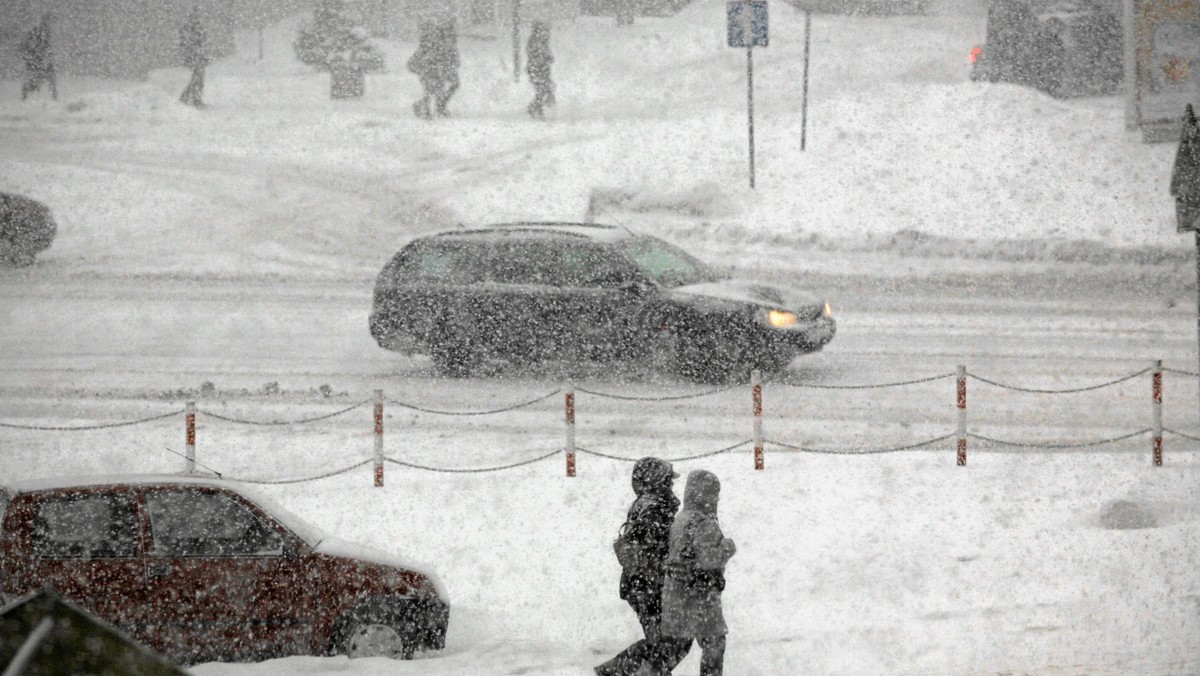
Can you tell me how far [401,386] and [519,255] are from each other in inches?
71.7

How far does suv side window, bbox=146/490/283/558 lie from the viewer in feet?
25.3

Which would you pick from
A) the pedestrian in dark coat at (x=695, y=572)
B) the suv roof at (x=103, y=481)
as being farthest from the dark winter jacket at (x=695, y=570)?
the suv roof at (x=103, y=481)

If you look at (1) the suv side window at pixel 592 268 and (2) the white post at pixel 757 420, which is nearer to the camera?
(2) the white post at pixel 757 420

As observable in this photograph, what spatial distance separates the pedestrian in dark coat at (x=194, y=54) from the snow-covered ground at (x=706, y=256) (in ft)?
1.73

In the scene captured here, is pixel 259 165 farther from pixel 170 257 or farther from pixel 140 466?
pixel 140 466

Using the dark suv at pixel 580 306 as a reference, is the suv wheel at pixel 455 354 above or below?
below

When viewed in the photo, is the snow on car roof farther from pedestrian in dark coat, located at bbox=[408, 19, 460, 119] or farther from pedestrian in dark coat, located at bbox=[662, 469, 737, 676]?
pedestrian in dark coat, located at bbox=[408, 19, 460, 119]

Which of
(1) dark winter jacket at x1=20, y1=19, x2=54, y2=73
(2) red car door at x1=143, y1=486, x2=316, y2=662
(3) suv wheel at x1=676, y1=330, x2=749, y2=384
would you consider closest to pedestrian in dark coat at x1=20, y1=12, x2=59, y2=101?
(1) dark winter jacket at x1=20, y1=19, x2=54, y2=73

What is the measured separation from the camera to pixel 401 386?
14.9 meters

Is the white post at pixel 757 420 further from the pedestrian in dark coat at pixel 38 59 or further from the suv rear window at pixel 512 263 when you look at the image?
the pedestrian in dark coat at pixel 38 59

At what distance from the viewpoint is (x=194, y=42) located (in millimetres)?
32406

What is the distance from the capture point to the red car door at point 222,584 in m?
7.61

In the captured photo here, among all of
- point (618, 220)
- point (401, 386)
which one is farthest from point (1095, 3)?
point (401, 386)

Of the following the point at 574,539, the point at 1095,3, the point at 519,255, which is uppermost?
the point at 1095,3
